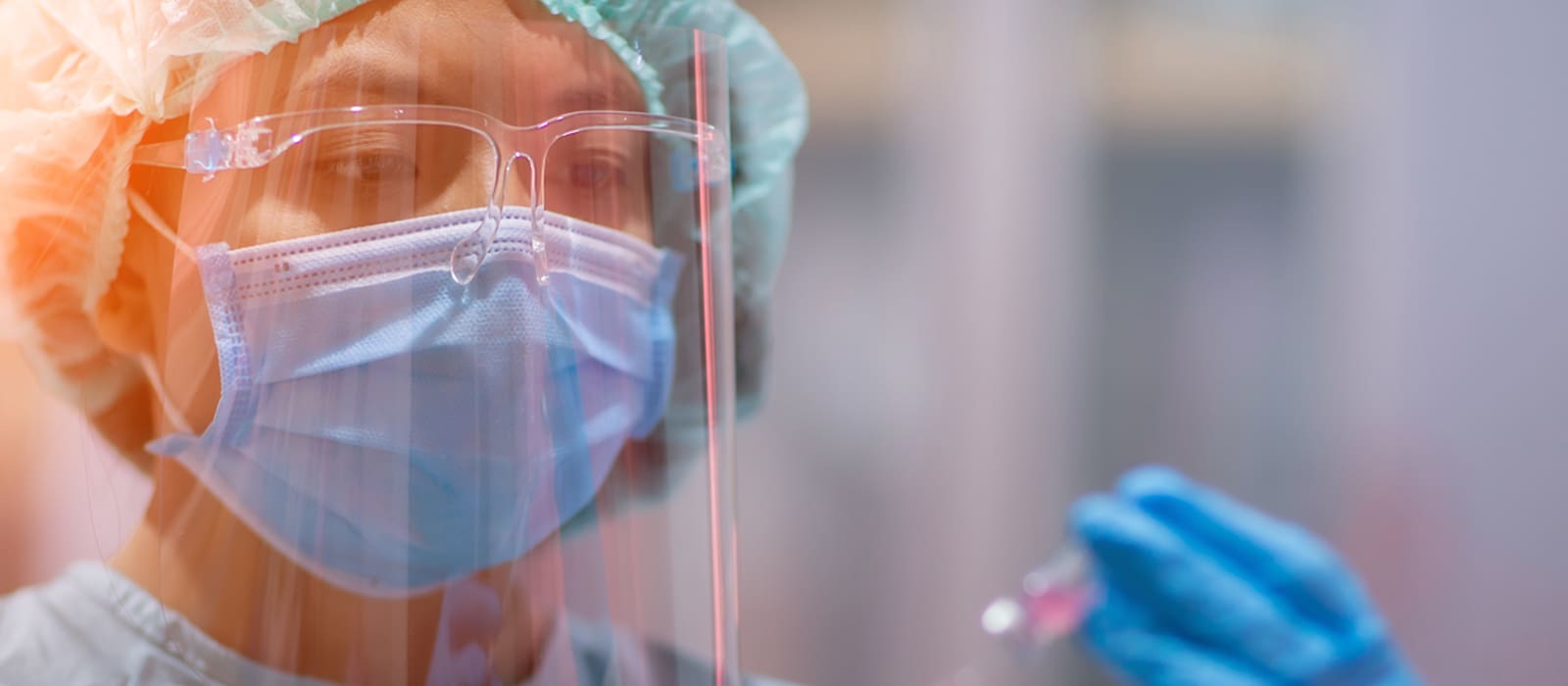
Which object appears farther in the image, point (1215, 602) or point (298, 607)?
point (1215, 602)

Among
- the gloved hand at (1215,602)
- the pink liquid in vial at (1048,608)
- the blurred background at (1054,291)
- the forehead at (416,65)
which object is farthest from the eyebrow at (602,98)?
the blurred background at (1054,291)

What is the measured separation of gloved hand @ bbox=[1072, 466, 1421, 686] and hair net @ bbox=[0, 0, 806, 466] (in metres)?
0.89

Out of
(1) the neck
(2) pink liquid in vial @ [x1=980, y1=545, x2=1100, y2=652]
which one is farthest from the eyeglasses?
(2) pink liquid in vial @ [x1=980, y1=545, x2=1100, y2=652]

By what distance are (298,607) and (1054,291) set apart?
76.5 inches

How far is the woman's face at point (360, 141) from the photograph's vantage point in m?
0.63

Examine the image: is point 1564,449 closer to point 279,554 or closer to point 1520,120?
point 1520,120

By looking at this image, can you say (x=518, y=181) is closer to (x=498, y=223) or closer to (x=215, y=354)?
(x=498, y=223)

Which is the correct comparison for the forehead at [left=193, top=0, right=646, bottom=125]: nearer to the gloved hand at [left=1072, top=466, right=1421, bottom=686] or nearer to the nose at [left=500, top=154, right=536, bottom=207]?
the nose at [left=500, top=154, right=536, bottom=207]

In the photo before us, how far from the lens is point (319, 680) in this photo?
62cm

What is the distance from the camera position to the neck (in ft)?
2.05

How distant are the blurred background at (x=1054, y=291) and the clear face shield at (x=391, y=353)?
5.15 feet

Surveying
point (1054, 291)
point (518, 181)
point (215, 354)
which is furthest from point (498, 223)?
point (1054, 291)

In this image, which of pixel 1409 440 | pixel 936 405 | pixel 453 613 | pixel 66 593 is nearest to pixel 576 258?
pixel 453 613

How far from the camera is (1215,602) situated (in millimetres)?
1254
